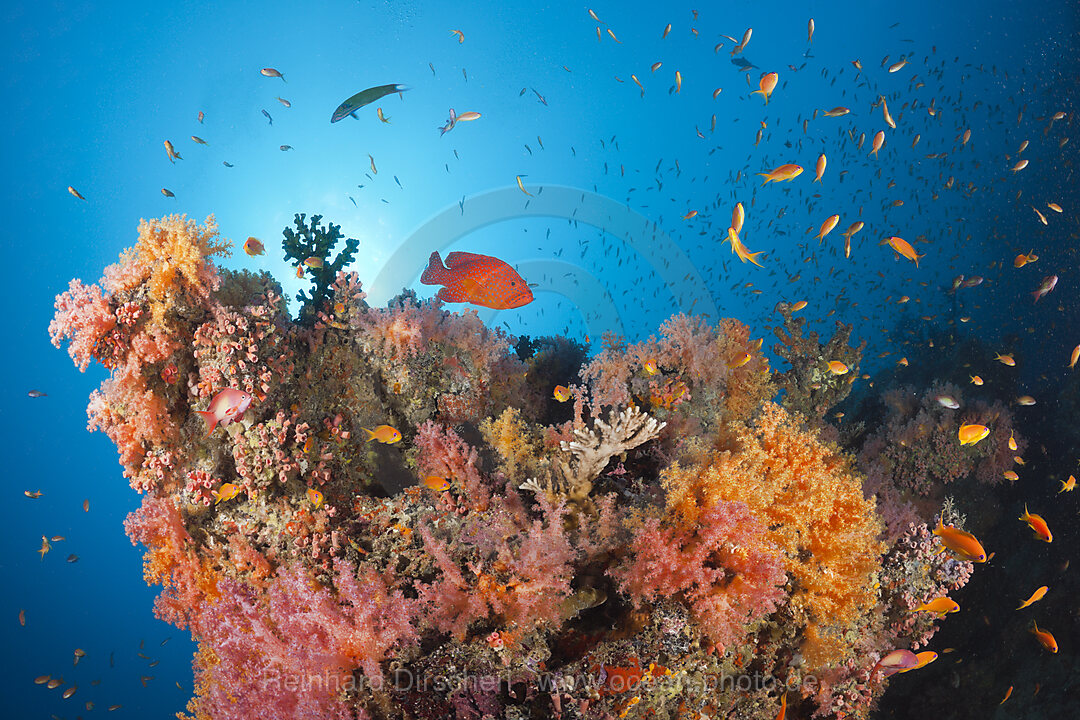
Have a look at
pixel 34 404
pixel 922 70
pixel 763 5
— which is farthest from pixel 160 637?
pixel 922 70

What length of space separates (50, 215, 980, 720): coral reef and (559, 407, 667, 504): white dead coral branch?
2 cm

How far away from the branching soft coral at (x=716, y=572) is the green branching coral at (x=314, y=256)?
420 centimetres

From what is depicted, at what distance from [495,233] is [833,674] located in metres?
57.2

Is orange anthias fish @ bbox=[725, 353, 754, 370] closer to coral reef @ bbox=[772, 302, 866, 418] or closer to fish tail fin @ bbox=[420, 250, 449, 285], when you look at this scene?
coral reef @ bbox=[772, 302, 866, 418]

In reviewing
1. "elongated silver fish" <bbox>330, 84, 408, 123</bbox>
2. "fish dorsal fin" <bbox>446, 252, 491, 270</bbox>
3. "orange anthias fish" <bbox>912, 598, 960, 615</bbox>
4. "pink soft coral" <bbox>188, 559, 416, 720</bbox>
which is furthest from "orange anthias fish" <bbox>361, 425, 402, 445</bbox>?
"orange anthias fish" <bbox>912, 598, 960, 615</bbox>

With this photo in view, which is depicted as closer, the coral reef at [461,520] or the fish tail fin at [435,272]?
the coral reef at [461,520]

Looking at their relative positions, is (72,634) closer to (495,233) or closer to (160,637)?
(160,637)

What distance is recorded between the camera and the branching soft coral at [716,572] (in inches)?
109

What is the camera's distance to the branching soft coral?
2.77 meters

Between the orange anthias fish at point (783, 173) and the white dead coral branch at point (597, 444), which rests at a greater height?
the orange anthias fish at point (783, 173)

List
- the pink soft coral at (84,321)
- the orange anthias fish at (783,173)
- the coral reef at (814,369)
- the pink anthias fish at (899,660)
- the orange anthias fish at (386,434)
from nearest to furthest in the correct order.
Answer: the pink soft coral at (84,321) < the pink anthias fish at (899,660) < the orange anthias fish at (386,434) < the orange anthias fish at (783,173) < the coral reef at (814,369)

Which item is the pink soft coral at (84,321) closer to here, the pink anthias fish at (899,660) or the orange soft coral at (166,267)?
the orange soft coral at (166,267)

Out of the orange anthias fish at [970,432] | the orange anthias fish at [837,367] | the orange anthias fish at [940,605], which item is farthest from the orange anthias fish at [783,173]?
the orange anthias fish at [940,605]

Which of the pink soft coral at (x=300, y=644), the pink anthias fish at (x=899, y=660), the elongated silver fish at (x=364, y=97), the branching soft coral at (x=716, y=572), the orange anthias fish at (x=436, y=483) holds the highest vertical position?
the elongated silver fish at (x=364, y=97)
